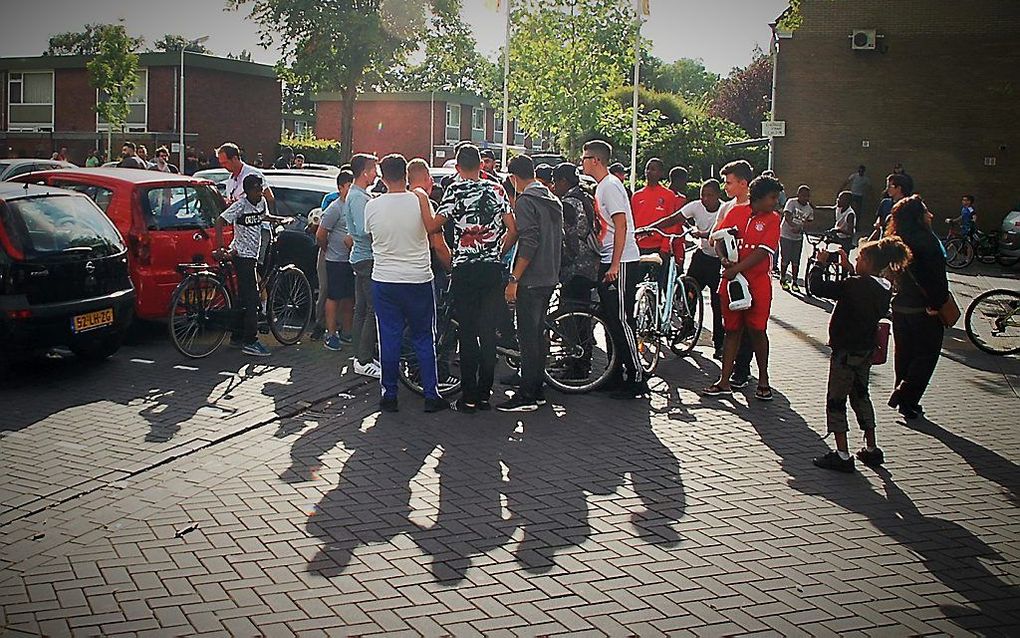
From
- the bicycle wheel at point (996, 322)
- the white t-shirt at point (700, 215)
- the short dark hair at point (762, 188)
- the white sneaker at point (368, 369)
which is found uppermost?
the short dark hair at point (762, 188)

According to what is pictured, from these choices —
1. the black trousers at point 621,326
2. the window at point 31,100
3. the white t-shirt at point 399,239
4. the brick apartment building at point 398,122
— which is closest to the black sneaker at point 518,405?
the black trousers at point 621,326

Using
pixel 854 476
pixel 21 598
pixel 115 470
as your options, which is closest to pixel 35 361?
pixel 115 470

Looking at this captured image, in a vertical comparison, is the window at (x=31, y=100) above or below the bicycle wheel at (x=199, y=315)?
above

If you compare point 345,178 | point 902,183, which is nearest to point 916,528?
point 345,178

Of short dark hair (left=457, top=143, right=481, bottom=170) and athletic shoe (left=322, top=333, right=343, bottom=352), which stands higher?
short dark hair (left=457, top=143, right=481, bottom=170)

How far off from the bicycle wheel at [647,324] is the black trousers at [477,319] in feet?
6.61

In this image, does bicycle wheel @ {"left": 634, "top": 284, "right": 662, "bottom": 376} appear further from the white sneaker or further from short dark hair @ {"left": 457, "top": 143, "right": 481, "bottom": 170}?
short dark hair @ {"left": 457, "top": 143, "right": 481, "bottom": 170}

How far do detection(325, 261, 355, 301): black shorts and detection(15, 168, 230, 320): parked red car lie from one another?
1350mm

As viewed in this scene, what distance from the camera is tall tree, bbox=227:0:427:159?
39.6m

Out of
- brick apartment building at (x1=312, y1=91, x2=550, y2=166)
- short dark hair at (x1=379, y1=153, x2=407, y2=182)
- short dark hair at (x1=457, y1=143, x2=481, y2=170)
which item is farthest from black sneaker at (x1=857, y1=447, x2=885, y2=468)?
brick apartment building at (x1=312, y1=91, x2=550, y2=166)

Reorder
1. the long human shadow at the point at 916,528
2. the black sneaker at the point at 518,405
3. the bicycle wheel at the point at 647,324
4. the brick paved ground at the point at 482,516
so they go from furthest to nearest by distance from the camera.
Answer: the bicycle wheel at the point at 647,324, the black sneaker at the point at 518,405, the long human shadow at the point at 916,528, the brick paved ground at the point at 482,516

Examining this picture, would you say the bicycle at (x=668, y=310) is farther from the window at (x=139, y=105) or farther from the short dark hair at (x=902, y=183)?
the window at (x=139, y=105)

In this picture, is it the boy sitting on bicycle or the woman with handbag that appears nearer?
the woman with handbag

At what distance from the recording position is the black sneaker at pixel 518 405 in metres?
9.12
